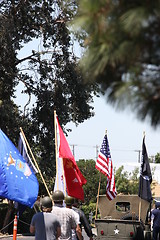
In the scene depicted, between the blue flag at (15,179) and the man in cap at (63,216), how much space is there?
1.00m

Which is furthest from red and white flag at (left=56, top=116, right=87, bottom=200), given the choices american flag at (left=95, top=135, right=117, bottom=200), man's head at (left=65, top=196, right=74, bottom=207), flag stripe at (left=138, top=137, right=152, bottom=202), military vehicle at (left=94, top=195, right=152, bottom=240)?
flag stripe at (left=138, top=137, right=152, bottom=202)

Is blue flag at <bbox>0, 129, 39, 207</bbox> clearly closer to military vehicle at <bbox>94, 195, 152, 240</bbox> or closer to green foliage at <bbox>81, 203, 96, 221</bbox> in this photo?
military vehicle at <bbox>94, 195, 152, 240</bbox>

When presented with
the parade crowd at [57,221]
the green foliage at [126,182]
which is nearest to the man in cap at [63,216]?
the parade crowd at [57,221]

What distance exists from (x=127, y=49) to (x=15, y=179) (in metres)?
7.34

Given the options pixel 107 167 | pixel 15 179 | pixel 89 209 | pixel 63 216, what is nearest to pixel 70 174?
pixel 15 179

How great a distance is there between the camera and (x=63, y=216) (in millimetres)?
10508

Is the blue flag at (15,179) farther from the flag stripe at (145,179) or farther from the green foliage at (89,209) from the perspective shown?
the green foliage at (89,209)

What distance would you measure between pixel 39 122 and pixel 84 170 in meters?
21.0

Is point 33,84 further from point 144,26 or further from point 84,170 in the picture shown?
point 144,26

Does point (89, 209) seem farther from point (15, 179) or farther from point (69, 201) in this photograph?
point (69, 201)

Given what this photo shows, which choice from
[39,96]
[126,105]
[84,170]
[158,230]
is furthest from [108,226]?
[84,170]

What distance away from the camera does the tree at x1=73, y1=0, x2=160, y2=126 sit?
4.79 meters

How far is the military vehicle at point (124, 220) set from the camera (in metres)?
17.6

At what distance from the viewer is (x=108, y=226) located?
17.9 m
